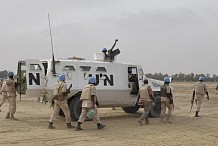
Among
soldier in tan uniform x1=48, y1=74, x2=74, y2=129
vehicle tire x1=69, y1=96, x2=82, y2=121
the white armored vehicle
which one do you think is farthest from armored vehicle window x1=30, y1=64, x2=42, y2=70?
vehicle tire x1=69, y1=96, x2=82, y2=121

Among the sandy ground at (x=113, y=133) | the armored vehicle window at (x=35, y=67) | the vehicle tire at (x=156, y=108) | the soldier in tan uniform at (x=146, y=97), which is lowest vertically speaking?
the sandy ground at (x=113, y=133)

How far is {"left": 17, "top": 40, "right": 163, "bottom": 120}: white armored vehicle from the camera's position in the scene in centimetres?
1251

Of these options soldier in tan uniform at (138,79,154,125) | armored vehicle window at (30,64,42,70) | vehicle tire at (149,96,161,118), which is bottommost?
vehicle tire at (149,96,161,118)

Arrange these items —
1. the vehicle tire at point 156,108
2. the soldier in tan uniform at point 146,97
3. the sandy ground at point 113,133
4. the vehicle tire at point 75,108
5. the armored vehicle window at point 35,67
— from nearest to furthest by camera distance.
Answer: the sandy ground at point 113,133
the armored vehicle window at point 35,67
the soldier in tan uniform at point 146,97
the vehicle tire at point 75,108
the vehicle tire at point 156,108

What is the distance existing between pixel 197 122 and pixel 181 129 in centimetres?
212

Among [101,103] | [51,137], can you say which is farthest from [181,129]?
[51,137]

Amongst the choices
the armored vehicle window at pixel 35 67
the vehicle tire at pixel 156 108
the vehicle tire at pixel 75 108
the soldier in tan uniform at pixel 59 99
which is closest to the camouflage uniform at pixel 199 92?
the vehicle tire at pixel 156 108

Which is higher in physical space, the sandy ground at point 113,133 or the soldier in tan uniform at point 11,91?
the soldier in tan uniform at point 11,91

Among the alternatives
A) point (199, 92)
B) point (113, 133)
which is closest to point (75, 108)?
point (113, 133)

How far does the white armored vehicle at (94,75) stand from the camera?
12.5 meters

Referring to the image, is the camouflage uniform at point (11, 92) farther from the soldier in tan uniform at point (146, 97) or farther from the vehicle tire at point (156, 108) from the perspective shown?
the vehicle tire at point (156, 108)

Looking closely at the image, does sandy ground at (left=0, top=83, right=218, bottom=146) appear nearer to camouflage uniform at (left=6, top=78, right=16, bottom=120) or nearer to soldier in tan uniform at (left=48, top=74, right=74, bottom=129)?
soldier in tan uniform at (left=48, top=74, right=74, bottom=129)

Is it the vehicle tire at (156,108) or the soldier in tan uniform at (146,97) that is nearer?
the soldier in tan uniform at (146,97)

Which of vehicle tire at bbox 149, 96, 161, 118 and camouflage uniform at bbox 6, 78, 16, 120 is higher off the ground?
camouflage uniform at bbox 6, 78, 16, 120
